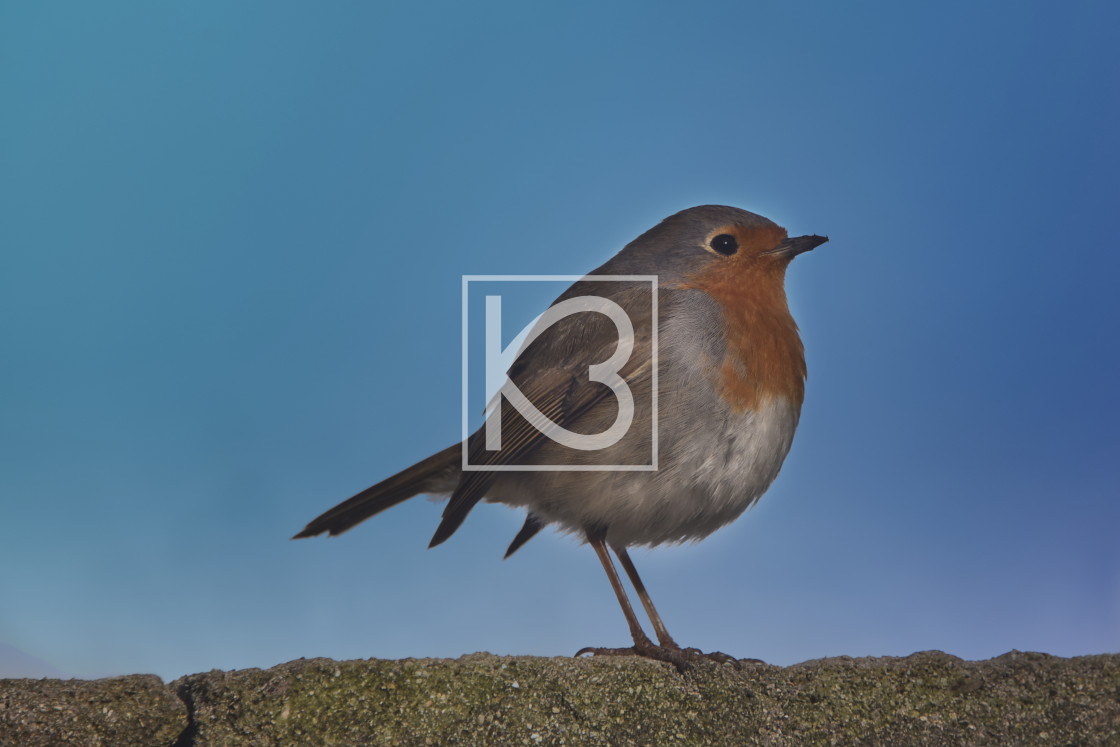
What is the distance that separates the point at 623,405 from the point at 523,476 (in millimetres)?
531

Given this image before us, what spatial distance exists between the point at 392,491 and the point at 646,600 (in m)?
1.16

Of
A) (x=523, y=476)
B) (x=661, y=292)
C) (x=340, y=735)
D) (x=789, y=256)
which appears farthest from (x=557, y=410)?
(x=340, y=735)

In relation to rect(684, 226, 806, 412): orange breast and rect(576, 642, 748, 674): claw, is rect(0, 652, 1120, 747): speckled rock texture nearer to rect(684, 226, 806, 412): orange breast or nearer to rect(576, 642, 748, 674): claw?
Answer: rect(576, 642, 748, 674): claw

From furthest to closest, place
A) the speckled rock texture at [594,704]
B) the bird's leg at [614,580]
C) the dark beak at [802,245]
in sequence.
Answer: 1. the dark beak at [802,245]
2. the bird's leg at [614,580]
3. the speckled rock texture at [594,704]

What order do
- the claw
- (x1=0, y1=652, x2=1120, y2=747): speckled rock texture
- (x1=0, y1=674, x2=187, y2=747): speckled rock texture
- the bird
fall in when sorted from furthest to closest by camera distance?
the bird
the claw
(x1=0, y1=652, x2=1120, y2=747): speckled rock texture
(x1=0, y1=674, x2=187, y2=747): speckled rock texture

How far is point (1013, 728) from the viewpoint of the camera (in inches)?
99.1

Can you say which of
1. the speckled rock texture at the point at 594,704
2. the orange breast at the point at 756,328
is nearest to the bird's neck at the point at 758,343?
the orange breast at the point at 756,328

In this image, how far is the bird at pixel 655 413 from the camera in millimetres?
3330

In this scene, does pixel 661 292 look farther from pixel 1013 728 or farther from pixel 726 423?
pixel 1013 728

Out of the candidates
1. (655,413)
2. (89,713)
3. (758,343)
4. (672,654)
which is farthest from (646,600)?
(89,713)

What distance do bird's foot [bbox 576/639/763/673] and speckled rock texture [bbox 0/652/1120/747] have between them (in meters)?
0.42

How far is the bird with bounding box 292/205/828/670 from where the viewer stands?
3.33 m

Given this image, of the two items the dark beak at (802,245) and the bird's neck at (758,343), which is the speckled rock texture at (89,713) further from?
the dark beak at (802,245)

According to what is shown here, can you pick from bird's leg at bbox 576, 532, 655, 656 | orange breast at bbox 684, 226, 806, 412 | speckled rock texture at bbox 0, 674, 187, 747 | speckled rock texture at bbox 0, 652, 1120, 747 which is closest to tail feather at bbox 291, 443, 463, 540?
bird's leg at bbox 576, 532, 655, 656
